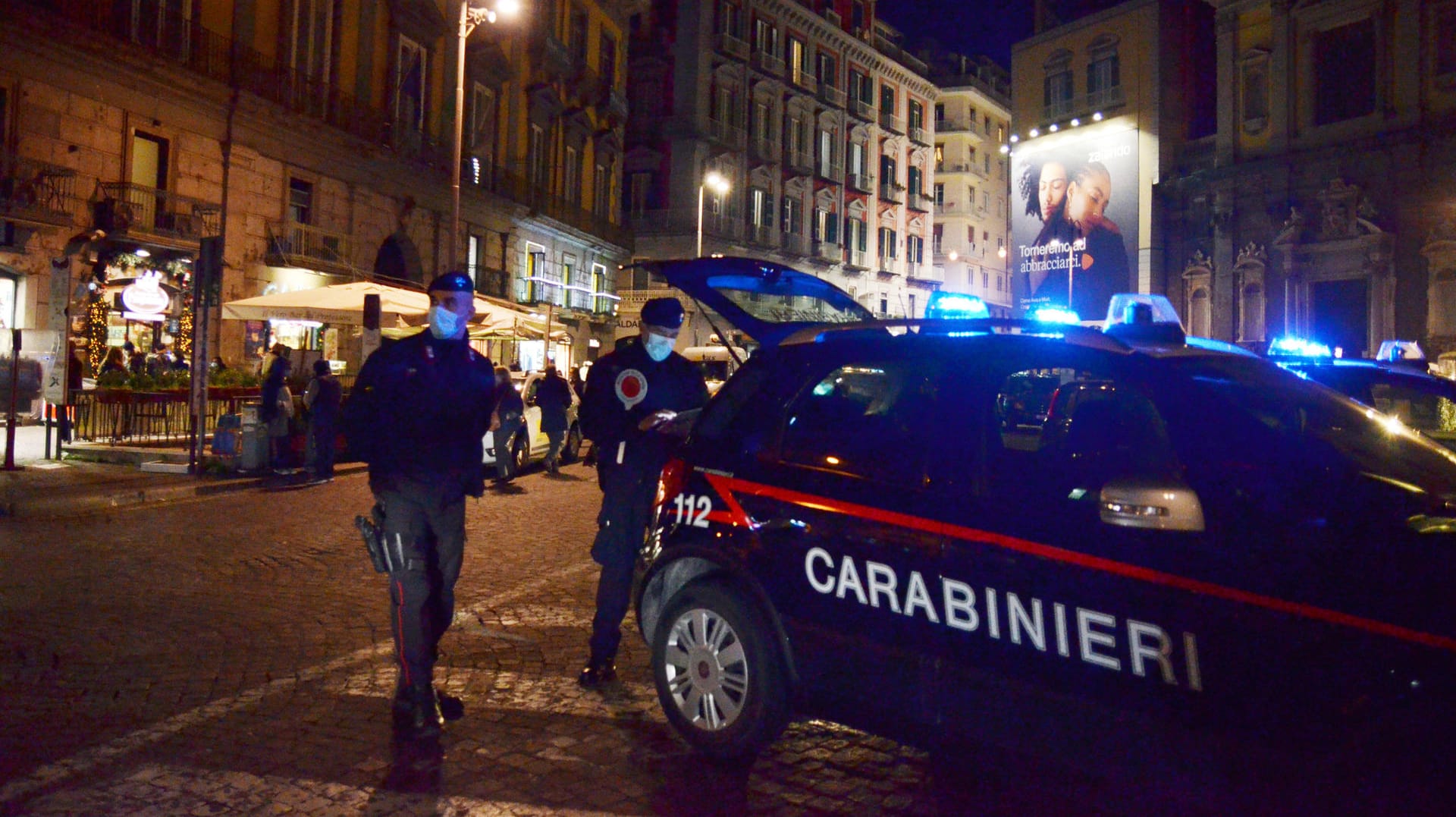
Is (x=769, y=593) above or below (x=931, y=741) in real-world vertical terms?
above

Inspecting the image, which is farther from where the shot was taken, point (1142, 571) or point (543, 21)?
point (543, 21)

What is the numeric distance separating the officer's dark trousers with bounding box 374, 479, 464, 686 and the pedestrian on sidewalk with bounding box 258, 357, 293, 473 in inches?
442

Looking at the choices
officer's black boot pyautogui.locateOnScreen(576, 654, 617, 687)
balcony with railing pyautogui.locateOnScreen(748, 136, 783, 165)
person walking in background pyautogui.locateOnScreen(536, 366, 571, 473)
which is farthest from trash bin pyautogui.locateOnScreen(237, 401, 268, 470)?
balcony with railing pyautogui.locateOnScreen(748, 136, 783, 165)

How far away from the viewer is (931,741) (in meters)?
3.39

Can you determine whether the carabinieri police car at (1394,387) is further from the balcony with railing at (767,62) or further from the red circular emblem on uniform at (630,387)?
the balcony with railing at (767,62)

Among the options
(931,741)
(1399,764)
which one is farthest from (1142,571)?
(931,741)

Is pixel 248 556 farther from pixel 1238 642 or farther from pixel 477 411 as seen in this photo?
pixel 1238 642

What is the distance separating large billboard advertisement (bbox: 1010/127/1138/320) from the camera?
1444 inches

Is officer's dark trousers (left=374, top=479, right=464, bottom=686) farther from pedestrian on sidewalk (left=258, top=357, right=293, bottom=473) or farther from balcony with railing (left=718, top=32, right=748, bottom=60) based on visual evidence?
balcony with railing (left=718, top=32, right=748, bottom=60)

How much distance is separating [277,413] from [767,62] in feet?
128

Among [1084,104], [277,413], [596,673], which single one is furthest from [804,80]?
[596,673]

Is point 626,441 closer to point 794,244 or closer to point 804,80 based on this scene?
point 794,244

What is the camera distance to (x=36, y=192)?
59.1 ft

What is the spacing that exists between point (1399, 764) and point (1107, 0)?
148ft
